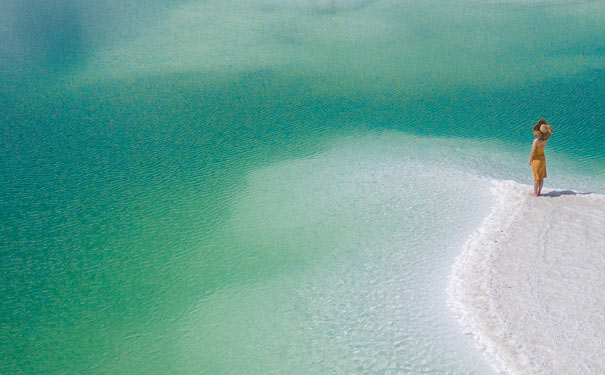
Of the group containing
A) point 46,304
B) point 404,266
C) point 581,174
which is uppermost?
point 46,304

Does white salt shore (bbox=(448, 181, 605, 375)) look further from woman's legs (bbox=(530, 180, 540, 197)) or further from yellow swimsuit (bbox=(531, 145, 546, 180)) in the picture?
yellow swimsuit (bbox=(531, 145, 546, 180))

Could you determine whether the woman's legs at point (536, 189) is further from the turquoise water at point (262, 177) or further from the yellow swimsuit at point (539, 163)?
the turquoise water at point (262, 177)

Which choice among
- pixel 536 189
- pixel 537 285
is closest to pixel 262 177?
pixel 536 189

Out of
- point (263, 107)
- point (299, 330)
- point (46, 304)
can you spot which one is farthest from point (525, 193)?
point (46, 304)

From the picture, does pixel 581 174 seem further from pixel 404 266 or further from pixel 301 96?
pixel 301 96

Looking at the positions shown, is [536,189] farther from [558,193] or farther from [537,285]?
[537,285]

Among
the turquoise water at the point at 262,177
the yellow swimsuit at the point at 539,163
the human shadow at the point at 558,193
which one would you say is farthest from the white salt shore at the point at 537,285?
the yellow swimsuit at the point at 539,163
